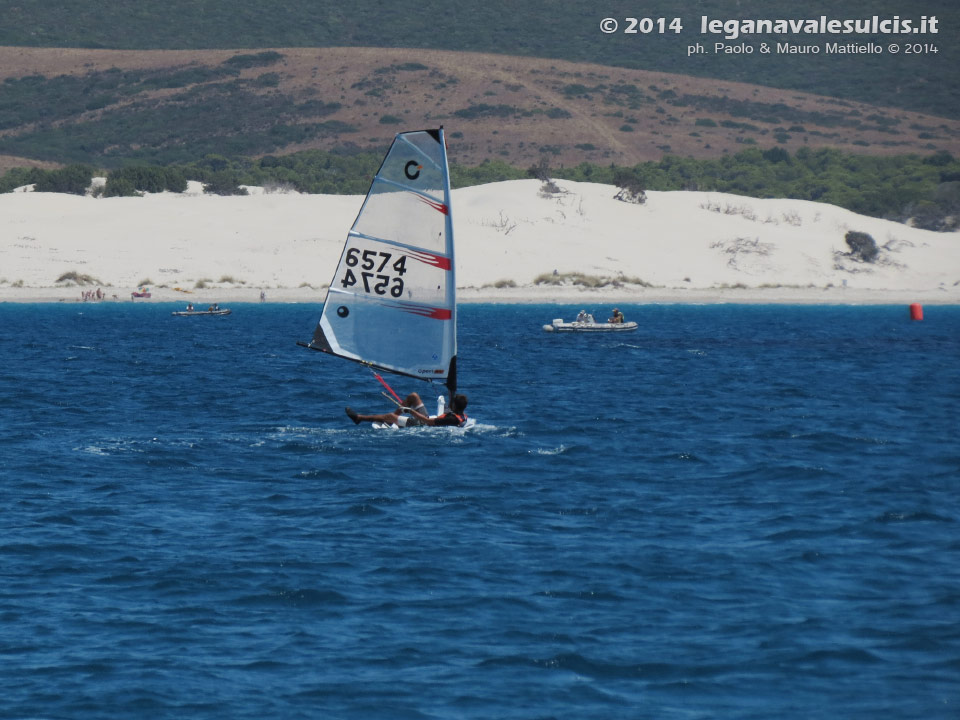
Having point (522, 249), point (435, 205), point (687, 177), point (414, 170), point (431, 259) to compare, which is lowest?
point (431, 259)

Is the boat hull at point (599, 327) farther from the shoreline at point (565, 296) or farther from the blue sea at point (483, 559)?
the shoreline at point (565, 296)

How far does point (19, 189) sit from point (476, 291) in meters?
58.2

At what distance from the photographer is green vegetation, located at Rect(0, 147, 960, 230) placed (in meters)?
142

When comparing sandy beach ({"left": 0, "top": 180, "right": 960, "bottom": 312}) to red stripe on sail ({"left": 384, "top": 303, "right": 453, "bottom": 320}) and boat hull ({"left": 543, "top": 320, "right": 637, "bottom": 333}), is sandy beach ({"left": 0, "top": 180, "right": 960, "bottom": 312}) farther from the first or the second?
red stripe on sail ({"left": 384, "top": 303, "right": 453, "bottom": 320})

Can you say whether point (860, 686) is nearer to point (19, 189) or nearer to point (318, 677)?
point (318, 677)

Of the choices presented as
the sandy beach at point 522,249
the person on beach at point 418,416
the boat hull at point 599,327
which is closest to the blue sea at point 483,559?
the person on beach at point 418,416

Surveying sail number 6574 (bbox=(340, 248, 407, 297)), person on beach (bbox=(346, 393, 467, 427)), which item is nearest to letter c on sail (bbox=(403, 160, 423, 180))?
sail number 6574 (bbox=(340, 248, 407, 297))

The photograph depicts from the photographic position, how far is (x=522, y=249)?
121000mm

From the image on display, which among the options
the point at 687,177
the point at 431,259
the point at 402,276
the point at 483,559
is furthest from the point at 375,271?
the point at 687,177

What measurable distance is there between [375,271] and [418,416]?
3.98 meters

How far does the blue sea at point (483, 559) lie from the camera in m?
14.1

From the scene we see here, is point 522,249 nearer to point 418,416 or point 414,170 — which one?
point 418,416

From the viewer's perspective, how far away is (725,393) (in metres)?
43.1

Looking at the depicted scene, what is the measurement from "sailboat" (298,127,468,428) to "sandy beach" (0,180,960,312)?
70.5 meters
